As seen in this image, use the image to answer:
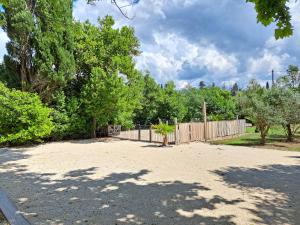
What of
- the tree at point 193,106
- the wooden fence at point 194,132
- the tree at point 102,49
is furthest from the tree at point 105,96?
the tree at point 193,106

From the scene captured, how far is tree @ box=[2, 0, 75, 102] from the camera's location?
55.6 feet

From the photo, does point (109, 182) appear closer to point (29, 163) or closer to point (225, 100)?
point (29, 163)

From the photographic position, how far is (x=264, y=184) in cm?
749

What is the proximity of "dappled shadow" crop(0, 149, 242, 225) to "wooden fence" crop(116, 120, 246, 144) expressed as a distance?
814cm

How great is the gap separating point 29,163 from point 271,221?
30.0ft

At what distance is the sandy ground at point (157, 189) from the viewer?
520 cm

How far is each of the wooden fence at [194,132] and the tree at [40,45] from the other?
5.76 meters

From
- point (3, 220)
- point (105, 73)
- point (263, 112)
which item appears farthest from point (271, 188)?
point (105, 73)

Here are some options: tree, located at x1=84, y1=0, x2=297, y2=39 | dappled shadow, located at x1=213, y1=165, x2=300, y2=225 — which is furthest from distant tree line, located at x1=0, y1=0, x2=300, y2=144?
tree, located at x1=84, y1=0, x2=297, y2=39

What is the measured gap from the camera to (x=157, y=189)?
7043 mm

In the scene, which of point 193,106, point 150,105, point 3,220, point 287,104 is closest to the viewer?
point 3,220

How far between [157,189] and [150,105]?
2208 centimetres

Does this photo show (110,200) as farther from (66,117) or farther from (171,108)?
(171,108)

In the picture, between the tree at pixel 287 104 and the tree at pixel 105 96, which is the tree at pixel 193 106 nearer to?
the tree at pixel 105 96
